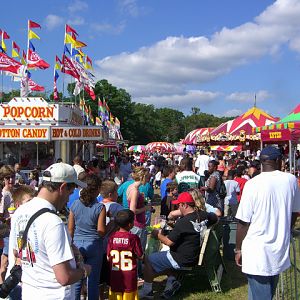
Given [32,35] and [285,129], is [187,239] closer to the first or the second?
[285,129]

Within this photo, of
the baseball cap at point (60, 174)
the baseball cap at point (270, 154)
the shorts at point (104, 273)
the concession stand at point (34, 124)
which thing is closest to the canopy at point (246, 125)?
the concession stand at point (34, 124)

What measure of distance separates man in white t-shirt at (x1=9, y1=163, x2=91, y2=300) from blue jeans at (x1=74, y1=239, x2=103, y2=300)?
80.0 inches

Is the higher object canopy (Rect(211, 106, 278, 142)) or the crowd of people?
canopy (Rect(211, 106, 278, 142))

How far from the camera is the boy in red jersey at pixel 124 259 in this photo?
16.1 feet

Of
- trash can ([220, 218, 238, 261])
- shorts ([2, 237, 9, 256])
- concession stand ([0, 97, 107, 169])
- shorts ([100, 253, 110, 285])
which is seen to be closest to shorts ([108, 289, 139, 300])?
shorts ([100, 253, 110, 285])

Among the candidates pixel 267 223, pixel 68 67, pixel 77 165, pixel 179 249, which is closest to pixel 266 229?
pixel 267 223

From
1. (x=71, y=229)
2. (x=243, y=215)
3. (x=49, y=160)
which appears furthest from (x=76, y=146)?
(x=243, y=215)

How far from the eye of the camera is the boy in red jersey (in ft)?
16.1

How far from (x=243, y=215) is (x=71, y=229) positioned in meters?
2.20

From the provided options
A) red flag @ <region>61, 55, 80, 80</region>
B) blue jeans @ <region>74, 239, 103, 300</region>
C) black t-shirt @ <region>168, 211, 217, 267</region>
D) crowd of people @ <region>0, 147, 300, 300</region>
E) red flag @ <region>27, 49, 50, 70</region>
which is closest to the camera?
crowd of people @ <region>0, 147, 300, 300</region>

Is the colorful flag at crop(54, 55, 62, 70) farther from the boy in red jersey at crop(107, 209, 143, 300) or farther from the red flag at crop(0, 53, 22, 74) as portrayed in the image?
the boy in red jersey at crop(107, 209, 143, 300)

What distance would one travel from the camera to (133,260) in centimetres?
495

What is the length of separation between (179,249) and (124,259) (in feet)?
4.24

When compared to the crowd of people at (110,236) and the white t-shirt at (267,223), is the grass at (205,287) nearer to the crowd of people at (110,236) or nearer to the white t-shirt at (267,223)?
the crowd of people at (110,236)
